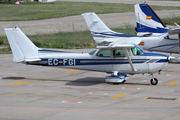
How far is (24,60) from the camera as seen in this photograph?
1669cm

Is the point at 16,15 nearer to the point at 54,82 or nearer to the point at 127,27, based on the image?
the point at 127,27

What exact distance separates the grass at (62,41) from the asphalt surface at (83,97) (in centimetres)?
1067

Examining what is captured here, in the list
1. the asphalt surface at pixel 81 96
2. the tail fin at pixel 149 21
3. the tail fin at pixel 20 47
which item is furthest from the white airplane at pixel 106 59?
the tail fin at pixel 149 21

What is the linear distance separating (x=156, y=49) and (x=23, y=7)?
1808 inches

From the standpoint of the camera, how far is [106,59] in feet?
52.5

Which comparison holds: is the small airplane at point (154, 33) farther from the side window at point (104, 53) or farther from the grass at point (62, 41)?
the side window at point (104, 53)

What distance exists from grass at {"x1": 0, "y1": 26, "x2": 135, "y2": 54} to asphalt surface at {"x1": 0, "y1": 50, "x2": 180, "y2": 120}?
10.7 m

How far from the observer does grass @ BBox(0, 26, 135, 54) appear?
30.4 metres

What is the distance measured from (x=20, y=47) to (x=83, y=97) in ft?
17.5

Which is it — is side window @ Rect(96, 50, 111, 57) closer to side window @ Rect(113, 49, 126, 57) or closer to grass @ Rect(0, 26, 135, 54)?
side window @ Rect(113, 49, 126, 57)

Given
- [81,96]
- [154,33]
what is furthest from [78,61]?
[154,33]

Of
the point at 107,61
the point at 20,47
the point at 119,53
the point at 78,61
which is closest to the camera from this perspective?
the point at 119,53

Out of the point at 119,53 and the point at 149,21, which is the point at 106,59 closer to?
the point at 119,53

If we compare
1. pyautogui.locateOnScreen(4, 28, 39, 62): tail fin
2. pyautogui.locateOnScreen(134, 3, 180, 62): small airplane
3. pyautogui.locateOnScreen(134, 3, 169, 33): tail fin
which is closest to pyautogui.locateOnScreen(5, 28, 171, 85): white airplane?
pyautogui.locateOnScreen(4, 28, 39, 62): tail fin
